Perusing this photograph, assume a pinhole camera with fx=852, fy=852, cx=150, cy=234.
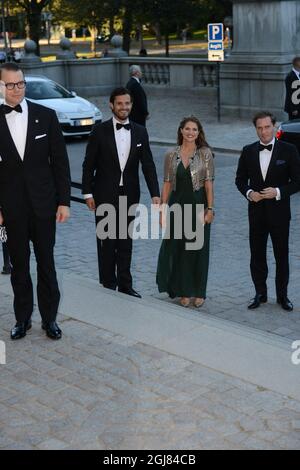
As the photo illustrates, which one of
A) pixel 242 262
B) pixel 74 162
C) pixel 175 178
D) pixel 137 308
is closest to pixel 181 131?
pixel 175 178

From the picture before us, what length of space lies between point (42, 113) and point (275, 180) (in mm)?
2386

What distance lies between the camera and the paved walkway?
4.81m

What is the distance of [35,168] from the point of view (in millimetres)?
6172

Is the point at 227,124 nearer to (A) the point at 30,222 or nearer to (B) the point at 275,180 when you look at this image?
(B) the point at 275,180

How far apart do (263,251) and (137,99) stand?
10371 millimetres

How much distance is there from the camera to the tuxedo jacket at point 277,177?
7516 mm

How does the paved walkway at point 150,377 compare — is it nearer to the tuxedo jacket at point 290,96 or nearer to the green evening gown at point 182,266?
the green evening gown at point 182,266

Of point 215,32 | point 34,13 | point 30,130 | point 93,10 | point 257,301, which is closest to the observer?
point 30,130

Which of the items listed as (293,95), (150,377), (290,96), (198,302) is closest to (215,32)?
(293,95)

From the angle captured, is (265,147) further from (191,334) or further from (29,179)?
(29,179)

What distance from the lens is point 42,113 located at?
618cm

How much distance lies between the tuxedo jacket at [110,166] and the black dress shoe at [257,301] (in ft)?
4.57

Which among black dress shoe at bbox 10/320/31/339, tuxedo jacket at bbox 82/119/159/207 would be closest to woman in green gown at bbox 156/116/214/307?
tuxedo jacket at bbox 82/119/159/207

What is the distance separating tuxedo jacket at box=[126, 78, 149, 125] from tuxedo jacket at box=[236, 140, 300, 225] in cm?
1019
